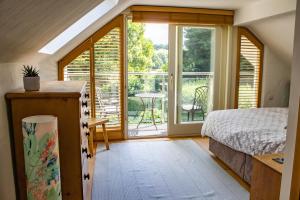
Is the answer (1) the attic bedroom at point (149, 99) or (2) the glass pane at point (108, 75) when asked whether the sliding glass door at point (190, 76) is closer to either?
(1) the attic bedroom at point (149, 99)

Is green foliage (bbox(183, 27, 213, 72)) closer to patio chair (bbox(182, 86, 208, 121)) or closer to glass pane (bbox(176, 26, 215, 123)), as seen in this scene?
glass pane (bbox(176, 26, 215, 123))

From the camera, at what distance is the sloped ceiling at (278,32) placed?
3.31 metres

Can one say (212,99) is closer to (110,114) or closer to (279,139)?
(110,114)

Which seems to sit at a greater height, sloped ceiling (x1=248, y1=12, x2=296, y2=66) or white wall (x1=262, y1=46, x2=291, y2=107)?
sloped ceiling (x1=248, y1=12, x2=296, y2=66)

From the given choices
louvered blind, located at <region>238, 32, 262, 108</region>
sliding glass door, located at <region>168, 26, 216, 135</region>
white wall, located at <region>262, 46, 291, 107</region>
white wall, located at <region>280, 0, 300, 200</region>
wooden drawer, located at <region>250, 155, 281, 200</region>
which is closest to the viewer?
white wall, located at <region>280, 0, 300, 200</region>

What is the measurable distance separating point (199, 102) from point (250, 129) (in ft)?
5.92

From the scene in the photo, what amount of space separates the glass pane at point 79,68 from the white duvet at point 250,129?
1896 millimetres

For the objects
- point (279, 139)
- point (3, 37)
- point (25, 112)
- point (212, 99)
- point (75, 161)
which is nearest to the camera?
point (3, 37)

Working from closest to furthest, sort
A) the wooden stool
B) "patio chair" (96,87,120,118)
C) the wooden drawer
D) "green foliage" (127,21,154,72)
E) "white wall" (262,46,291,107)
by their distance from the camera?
the wooden drawer → the wooden stool → "patio chair" (96,87,120,118) → "white wall" (262,46,291,107) → "green foliage" (127,21,154,72)

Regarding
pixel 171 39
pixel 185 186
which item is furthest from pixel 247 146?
pixel 171 39

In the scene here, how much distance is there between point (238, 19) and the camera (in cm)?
388

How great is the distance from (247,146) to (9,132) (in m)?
2.07

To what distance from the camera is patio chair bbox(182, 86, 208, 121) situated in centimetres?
434

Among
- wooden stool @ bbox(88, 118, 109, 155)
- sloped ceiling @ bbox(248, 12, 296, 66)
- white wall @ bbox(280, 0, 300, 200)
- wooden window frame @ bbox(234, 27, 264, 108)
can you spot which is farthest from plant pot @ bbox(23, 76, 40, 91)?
wooden window frame @ bbox(234, 27, 264, 108)
